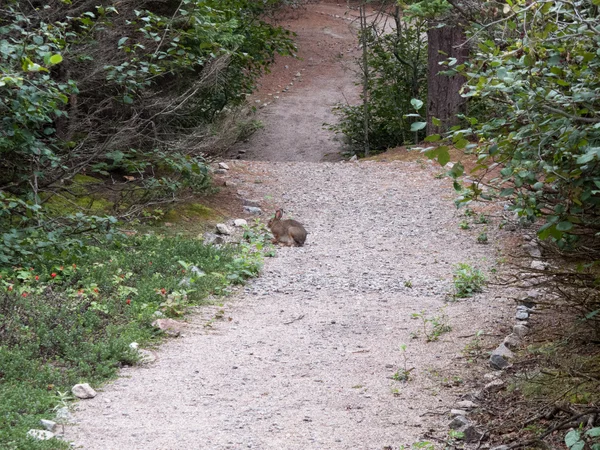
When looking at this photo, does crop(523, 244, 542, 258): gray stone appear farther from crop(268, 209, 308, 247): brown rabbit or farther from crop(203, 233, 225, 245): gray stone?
crop(203, 233, 225, 245): gray stone

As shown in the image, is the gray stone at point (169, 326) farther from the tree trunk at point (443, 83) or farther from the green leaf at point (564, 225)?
the tree trunk at point (443, 83)

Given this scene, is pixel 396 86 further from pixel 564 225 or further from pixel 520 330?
pixel 564 225

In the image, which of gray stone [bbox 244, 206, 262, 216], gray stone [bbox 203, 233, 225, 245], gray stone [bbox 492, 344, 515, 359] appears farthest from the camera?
→ gray stone [bbox 244, 206, 262, 216]

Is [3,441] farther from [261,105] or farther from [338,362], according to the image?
[261,105]

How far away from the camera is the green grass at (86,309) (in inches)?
211

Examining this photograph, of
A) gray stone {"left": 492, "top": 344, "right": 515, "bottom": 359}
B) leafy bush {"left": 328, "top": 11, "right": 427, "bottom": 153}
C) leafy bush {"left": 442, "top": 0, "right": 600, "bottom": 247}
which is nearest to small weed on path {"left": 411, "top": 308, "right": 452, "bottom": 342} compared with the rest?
gray stone {"left": 492, "top": 344, "right": 515, "bottom": 359}

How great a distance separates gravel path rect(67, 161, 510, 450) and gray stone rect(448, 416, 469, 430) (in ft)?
0.27

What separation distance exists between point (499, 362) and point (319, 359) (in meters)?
1.47

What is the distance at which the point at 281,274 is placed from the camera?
934cm

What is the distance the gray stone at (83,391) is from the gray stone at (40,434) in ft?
2.38

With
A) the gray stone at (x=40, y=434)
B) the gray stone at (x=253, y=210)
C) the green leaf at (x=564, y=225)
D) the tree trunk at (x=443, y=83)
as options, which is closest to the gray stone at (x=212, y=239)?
the gray stone at (x=253, y=210)

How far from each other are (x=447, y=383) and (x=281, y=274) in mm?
3768

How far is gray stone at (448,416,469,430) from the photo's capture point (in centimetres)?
→ 494

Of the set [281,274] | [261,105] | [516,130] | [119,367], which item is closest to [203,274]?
[281,274]
